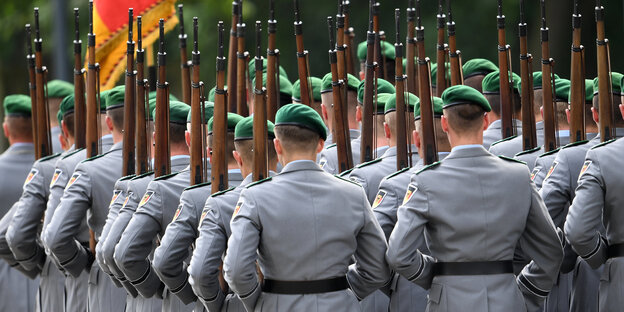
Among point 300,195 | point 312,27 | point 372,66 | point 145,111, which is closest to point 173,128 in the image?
point 145,111

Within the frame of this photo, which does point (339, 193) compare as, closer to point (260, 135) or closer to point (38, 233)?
point (260, 135)

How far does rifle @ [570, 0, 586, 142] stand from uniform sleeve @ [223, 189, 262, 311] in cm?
210

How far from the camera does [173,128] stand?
7.61 m

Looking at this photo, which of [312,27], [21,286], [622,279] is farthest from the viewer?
[312,27]

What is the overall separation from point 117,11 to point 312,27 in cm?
1014

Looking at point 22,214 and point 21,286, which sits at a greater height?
point 22,214

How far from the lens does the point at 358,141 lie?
8.36 meters

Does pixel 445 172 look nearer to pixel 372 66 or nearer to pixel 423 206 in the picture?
pixel 423 206

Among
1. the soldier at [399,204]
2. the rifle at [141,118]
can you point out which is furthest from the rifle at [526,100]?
the rifle at [141,118]

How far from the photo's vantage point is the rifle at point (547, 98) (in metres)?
7.23

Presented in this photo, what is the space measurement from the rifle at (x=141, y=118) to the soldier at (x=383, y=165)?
4.43ft

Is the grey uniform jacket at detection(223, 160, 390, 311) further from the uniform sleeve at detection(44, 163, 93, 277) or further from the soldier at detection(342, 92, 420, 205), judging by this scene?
the uniform sleeve at detection(44, 163, 93, 277)

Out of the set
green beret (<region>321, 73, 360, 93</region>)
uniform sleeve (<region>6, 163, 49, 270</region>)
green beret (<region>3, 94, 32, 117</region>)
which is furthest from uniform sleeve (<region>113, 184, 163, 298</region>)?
green beret (<region>3, 94, 32, 117</region>)

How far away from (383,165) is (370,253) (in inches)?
47.4
